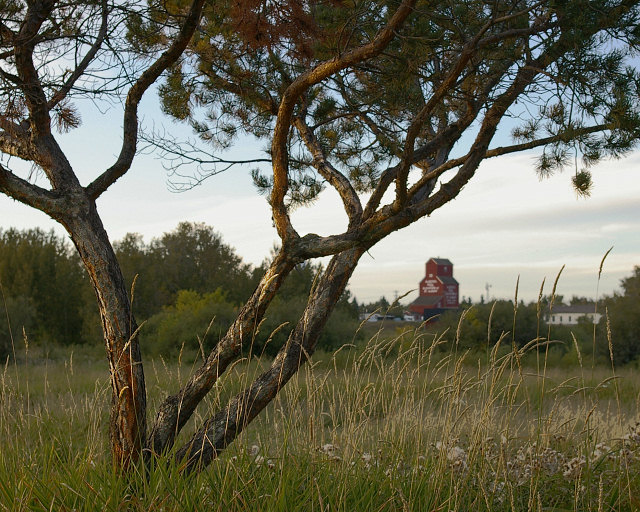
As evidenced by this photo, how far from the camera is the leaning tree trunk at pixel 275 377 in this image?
338 cm

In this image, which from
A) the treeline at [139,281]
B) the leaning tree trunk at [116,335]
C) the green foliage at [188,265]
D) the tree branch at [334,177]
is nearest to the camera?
the leaning tree trunk at [116,335]

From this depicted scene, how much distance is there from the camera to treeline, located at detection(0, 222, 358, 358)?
1886 centimetres

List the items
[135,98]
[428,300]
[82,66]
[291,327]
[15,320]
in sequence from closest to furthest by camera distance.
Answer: [135,98] → [82,66] → [291,327] → [15,320] → [428,300]

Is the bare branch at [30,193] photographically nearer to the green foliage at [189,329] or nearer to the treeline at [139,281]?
the green foliage at [189,329]

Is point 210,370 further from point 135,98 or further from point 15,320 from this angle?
point 15,320

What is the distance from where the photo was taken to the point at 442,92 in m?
3.04

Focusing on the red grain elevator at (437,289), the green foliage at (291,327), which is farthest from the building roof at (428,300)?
the green foliage at (291,327)

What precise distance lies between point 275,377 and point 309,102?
87.9 inches

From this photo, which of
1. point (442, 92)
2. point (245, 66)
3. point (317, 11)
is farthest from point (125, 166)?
point (442, 92)

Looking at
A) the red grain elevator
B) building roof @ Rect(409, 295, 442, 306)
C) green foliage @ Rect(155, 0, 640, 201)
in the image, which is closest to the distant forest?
green foliage @ Rect(155, 0, 640, 201)

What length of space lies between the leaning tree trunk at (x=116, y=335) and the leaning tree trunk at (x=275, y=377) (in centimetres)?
29

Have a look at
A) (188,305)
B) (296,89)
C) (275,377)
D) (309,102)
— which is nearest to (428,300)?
(188,305)

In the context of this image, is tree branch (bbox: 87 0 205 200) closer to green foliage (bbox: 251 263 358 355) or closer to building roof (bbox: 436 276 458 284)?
green foliage (bbox: 251 263 358 355)

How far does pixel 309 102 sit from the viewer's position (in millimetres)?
4789
